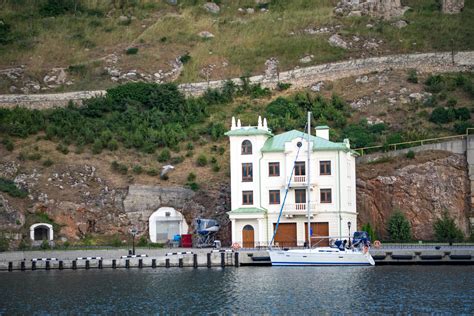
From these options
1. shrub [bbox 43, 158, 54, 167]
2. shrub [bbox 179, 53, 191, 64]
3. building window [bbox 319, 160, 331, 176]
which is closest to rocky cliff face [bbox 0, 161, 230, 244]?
shrub [bbox 43, 158, 54, 167]

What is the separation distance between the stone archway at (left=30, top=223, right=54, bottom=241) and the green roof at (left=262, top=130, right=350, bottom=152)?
705 inches

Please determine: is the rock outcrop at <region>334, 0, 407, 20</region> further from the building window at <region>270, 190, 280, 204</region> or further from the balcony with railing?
the balcony with railing

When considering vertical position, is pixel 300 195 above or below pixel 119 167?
below

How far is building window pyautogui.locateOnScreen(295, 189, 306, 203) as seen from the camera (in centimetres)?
9212

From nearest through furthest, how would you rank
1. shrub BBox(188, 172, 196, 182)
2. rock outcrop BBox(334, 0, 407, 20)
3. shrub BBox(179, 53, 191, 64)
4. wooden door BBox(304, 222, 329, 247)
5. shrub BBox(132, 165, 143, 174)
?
wooden door BBox(304, 222, 329, 247)
shrub BBox(188, 172, 196, 182)
shrub BBox(132, 165, 143, 174)
shrub BBox(179, 53, 191, 64)
rock outcrop BBox(334, 0, 407, 20)

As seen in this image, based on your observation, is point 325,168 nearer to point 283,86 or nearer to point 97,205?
point 97,205

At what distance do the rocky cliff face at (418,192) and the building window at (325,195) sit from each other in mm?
5128

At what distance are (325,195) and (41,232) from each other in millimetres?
22691

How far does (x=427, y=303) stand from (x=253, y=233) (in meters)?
31.2

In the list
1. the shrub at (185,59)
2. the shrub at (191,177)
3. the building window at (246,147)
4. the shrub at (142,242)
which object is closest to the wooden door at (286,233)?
the building window at (246,147)

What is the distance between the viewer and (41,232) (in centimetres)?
9538

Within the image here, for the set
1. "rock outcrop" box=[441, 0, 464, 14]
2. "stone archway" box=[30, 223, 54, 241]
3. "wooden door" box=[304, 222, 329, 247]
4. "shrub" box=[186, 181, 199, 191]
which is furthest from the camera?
"rock outcrop" box=[441, 0, 464, 14]

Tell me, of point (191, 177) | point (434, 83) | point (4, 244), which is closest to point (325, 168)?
point (191, 177)

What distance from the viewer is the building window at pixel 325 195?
9200 cm
